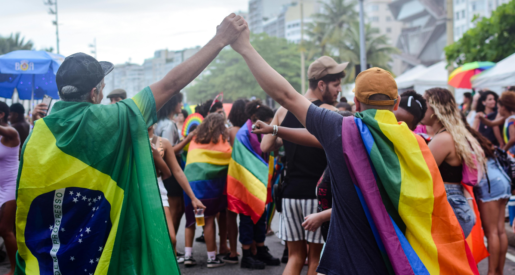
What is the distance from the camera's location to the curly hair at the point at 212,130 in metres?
5.87

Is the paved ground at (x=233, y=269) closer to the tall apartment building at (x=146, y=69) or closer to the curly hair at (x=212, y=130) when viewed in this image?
the curly hair at (x=212, y=130)

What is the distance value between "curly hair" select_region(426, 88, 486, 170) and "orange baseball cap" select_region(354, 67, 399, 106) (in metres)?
1.65

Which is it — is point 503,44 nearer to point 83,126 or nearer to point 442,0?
point 83,126

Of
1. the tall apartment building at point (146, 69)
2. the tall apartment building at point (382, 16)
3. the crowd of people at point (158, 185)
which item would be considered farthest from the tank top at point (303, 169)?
the tall apartment building at point (146, 69)

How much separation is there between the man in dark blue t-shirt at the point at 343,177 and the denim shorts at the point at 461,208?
66.6 inches

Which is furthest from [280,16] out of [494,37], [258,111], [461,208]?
[461,208]

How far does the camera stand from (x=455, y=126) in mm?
3814

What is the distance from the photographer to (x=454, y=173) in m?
3.77

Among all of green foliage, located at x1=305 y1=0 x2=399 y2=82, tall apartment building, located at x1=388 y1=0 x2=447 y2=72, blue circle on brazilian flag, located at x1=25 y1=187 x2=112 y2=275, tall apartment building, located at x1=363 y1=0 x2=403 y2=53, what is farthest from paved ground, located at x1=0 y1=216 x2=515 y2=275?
tall apartment building, located at x1=363 y1=0 x2=403 y2=53

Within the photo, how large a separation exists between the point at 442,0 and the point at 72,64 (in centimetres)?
8634

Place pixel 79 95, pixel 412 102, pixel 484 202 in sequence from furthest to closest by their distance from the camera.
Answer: pixel 484 202 → pixel 412 102 → pixel 79 95

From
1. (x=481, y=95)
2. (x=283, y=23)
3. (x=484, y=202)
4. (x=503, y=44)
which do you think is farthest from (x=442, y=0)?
(x=484, y=202)

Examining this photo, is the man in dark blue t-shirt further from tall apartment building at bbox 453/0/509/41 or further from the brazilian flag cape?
tall apartment building at bbox 453/0/509/41

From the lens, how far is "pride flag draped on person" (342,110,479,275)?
217 cm
